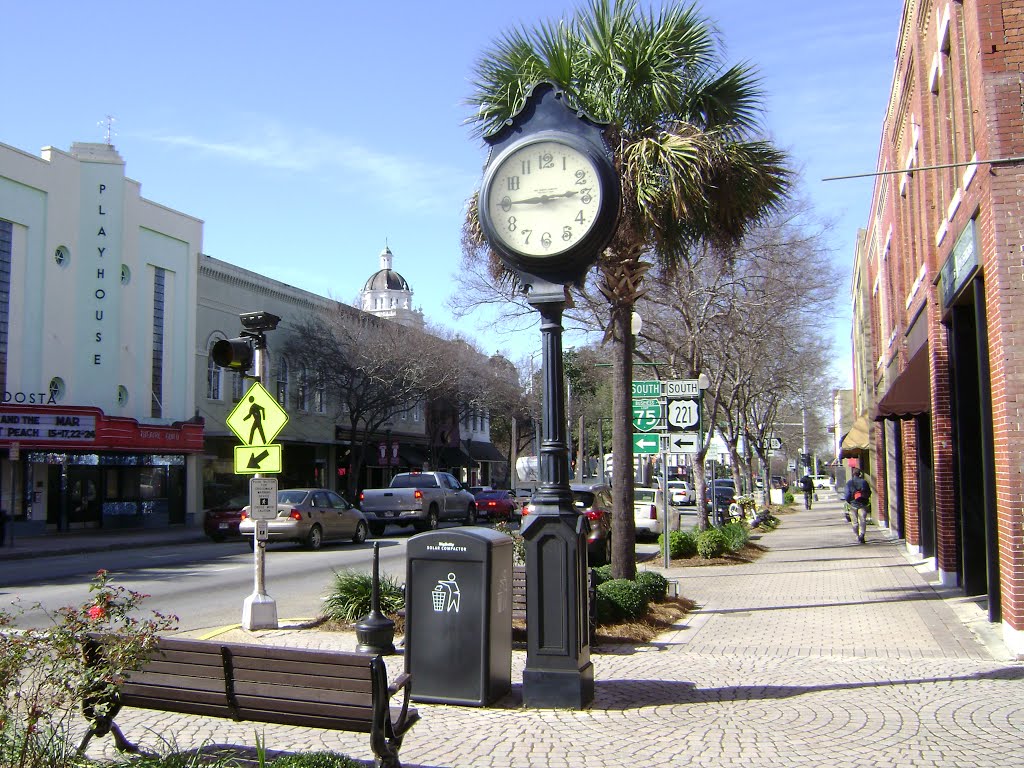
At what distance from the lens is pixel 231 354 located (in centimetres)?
1074

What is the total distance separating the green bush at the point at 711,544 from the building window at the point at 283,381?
24292mm

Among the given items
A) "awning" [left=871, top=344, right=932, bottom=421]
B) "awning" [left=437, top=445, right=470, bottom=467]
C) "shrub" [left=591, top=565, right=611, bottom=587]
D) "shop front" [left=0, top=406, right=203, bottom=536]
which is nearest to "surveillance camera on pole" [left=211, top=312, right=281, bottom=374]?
"shrub" [left=591, top=565, right=611, bottom=587]

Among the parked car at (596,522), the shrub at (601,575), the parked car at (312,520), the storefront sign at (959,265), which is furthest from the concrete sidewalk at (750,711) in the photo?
the parked car at (312,520)

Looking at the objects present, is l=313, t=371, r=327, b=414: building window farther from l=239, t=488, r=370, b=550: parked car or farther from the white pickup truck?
l=239, t=488, r=370, b=550: parked car

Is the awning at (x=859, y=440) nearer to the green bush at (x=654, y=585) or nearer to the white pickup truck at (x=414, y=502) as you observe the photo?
the white pickup truck at (x=414, y=502)

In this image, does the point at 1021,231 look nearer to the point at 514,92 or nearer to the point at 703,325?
the point at 514,92

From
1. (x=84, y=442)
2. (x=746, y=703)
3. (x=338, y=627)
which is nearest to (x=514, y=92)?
(x=338, y=627)

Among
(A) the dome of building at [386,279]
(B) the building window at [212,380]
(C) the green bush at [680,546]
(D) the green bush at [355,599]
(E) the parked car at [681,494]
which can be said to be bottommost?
(E) the parked car at [681,494]

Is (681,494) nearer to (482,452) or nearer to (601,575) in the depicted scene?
(482,452)

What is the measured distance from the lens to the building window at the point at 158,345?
3322 centimetres

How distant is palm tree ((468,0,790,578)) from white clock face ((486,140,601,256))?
420 centimetres

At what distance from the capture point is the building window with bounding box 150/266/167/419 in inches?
A: 1308

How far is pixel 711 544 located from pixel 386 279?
295 ft

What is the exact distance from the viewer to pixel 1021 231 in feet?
29.5
